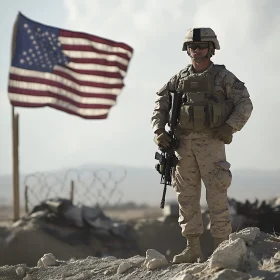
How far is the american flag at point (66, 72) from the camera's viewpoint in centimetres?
1180

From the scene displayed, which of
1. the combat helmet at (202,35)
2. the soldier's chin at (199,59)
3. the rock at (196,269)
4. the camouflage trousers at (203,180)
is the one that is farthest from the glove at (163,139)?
the rock at (196,269)

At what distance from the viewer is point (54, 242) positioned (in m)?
11.8

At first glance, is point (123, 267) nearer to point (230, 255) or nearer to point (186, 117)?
point (230, 255)

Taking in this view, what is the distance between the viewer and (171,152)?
6.16 metres

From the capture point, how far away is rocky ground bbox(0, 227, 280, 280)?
5.04 meters

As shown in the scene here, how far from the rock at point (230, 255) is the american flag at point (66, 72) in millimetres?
7161

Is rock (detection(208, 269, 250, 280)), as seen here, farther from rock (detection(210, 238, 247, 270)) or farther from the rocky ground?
rock (detection(210, 238, 247, 270))

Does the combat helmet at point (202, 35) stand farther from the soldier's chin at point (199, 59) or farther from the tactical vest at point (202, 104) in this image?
the tactical vest at point (202, 104)

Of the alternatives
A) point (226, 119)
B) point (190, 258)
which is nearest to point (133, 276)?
point (190, 258)

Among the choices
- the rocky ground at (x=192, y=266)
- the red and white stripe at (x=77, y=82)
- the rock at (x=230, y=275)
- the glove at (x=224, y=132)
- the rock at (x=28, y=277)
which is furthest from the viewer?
the red and white stripe at (x=77, y=82)

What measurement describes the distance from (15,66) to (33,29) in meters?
0.79

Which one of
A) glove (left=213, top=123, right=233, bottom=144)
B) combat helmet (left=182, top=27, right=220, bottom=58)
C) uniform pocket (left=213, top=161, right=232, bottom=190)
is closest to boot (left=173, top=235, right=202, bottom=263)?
uniform pocket (left=213, top=161, right=232, bottom=190)

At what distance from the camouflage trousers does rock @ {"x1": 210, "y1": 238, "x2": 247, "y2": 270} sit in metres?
0.98

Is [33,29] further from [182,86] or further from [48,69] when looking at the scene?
[182,86]
